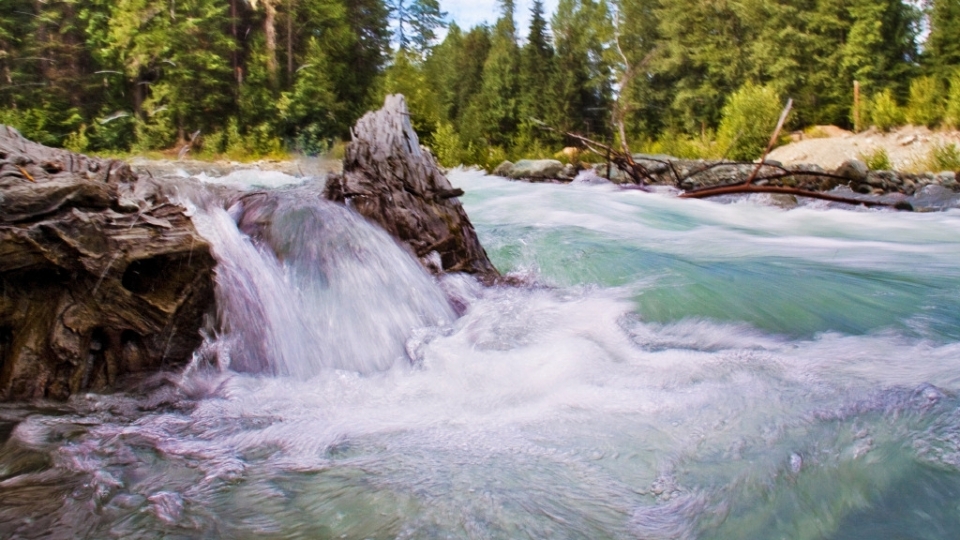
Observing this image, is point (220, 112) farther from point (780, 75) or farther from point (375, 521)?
point (780, 75)

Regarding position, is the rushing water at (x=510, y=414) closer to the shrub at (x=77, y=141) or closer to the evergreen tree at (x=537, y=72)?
the shrub at (x=77, y=141)

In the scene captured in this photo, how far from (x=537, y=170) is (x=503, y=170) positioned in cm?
92

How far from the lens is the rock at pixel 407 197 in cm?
231

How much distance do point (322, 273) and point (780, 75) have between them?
17.2 meters

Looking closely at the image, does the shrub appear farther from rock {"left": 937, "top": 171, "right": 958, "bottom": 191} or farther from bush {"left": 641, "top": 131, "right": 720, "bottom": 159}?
rock {"left": 937, "top": 171, "right": 958, "bottom": 191}

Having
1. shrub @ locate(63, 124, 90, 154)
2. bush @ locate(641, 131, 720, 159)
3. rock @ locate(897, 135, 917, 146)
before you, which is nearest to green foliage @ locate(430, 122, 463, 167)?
bush @ locate(641, 131, 720, 159)

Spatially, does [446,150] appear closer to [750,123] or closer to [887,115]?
[750,123]

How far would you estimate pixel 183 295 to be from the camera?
1.53m

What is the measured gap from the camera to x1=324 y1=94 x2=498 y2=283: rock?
2.31m

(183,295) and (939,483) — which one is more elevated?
(183,295)

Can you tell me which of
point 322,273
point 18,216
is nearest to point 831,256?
point 322,273

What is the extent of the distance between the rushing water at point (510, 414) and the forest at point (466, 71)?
2338 mm

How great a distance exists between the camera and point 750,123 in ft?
35.1

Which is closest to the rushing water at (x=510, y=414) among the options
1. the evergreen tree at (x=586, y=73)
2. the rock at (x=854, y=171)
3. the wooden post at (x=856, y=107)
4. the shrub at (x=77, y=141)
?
the rock at (x=854, y=171)
